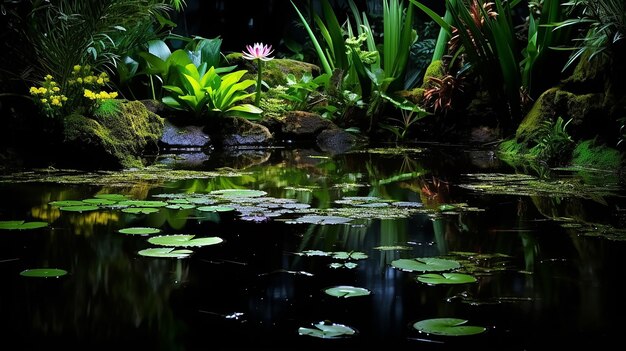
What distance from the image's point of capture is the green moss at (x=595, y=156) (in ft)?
13.1

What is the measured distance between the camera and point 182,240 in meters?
1.97

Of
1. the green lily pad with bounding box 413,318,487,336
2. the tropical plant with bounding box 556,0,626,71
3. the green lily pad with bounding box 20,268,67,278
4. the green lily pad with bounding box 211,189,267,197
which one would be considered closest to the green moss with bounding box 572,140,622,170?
the tropical plant with bounding box 556,0,626,71

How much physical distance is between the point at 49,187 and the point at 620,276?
2416 mm

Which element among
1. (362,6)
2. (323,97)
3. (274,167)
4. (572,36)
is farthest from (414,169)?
(362,6)

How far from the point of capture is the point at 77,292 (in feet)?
4.94

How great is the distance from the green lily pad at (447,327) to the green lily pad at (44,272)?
0.89 m

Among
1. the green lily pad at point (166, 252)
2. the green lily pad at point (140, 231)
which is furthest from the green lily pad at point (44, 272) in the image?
the green lily pad at point (140, 231)

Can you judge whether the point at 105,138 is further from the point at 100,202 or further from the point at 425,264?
the point at 425,264

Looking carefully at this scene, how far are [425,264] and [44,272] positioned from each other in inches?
38.1

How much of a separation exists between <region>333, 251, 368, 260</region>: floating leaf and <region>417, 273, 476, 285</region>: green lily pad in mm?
224

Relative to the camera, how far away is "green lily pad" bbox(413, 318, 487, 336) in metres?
1.26

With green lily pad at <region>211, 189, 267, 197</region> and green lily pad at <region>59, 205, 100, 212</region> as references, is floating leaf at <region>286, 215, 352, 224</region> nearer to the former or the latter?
green lily pad at <region>211, 189, 267, 197</region>

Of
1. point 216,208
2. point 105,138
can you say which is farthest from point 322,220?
point 105,138

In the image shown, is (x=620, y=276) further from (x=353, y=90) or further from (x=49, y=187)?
(x=353, y=90)
